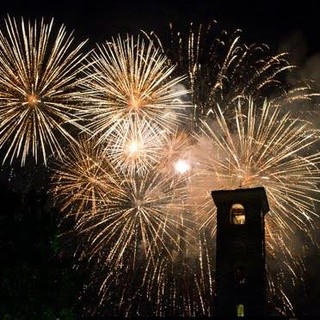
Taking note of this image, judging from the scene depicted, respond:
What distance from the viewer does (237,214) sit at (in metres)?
32.6

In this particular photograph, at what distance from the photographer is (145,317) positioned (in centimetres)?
3003

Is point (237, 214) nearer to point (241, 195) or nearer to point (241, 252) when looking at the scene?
point (241, 195)

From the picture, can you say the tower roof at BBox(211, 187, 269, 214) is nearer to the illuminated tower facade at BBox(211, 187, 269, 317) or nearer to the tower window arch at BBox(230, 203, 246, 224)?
the illuminated tower facade at BBox(211, 187, 269, 317)

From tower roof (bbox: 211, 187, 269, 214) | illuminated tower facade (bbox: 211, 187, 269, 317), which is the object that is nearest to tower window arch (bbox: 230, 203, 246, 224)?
illuminated tower facade (bbox: 211, 187, 269, 317)

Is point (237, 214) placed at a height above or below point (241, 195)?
below

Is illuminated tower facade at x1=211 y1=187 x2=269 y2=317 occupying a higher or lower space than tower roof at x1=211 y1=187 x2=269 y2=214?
lower

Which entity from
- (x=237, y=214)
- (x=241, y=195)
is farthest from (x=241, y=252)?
(x=241, y=195)

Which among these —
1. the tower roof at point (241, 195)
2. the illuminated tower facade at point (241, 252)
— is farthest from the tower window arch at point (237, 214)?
the tower roof at point (241, 195)

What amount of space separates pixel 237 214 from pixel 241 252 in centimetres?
218

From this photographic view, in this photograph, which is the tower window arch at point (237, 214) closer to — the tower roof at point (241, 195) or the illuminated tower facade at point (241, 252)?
the illuminated tower facade at point (241, 252)

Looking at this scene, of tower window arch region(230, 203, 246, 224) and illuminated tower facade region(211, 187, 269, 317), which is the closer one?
illuminated tower facade region(211, 187, 269, 317)

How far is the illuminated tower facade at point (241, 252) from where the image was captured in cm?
3030

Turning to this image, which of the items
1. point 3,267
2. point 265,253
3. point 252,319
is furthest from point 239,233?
point 3,267

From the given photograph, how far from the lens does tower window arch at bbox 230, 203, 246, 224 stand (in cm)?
3216
